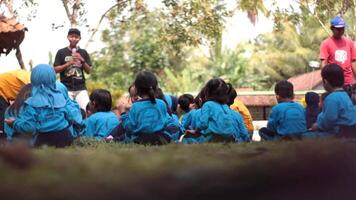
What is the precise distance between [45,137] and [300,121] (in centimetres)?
245

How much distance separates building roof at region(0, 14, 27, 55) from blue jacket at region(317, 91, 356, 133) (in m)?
3.81

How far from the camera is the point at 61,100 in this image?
20.8 ft

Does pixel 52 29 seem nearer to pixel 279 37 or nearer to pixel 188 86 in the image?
pixel 188 86

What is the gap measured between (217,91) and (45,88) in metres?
1.66

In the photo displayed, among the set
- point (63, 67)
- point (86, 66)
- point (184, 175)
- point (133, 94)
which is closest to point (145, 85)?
point (133, 94)

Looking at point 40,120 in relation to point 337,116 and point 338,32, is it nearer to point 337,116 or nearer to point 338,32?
point 337,116

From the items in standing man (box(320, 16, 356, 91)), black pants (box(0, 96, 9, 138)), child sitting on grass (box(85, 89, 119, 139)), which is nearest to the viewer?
black pants (box(0, 96, 9, 138))

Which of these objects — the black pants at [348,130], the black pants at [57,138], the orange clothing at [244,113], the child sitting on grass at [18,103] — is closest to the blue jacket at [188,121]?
the orange clothing at [244,113]

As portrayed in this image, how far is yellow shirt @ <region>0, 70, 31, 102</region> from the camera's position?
7371mm

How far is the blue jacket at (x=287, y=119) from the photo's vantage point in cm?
666

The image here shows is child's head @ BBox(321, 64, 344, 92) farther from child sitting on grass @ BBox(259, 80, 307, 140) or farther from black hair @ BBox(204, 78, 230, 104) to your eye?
black hair @ BBox(204, 78, 230, 104)

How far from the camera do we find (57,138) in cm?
615

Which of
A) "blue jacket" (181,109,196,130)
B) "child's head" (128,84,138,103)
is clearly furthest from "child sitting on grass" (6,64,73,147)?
"blue jacket" (181,109,196,130)

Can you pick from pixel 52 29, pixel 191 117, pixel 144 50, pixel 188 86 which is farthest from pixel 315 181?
pixel 144 50
